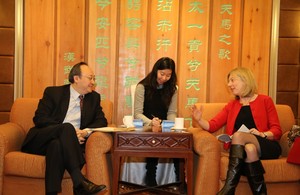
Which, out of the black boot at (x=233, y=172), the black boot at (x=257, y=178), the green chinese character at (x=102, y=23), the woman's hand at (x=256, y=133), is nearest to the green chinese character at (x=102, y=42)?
the green chinese character at (x=102, y=23)

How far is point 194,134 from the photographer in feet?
9.29

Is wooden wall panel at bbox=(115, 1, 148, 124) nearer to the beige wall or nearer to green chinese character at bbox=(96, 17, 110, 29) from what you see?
green chinese character at bbox=(96, 17, 110, 29)

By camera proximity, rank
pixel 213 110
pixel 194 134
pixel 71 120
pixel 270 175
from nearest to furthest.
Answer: pixel 270 175 → pixel 194 134 → pixel 71 120 → pixel 213 110

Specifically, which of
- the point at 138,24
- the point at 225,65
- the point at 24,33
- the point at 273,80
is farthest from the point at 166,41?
the point at 24,33

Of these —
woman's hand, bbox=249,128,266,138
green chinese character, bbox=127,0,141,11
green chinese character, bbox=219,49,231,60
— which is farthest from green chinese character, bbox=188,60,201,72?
woman's hand, bbox=249,128,266,138

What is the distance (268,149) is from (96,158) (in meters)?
1.29

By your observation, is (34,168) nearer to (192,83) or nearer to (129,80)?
(129,80)

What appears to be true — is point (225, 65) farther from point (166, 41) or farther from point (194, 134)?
point (194, 134)

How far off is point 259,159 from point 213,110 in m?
0.73

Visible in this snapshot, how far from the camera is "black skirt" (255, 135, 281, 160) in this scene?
9.00 feet

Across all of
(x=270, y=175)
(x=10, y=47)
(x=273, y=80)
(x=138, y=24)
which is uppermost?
(x=138, y=24)

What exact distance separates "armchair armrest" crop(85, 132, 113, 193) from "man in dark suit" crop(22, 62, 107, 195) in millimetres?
59

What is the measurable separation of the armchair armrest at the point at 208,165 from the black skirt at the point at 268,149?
334 millimetres

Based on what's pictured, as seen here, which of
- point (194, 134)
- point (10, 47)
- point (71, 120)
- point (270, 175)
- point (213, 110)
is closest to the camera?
point (270, 175)
